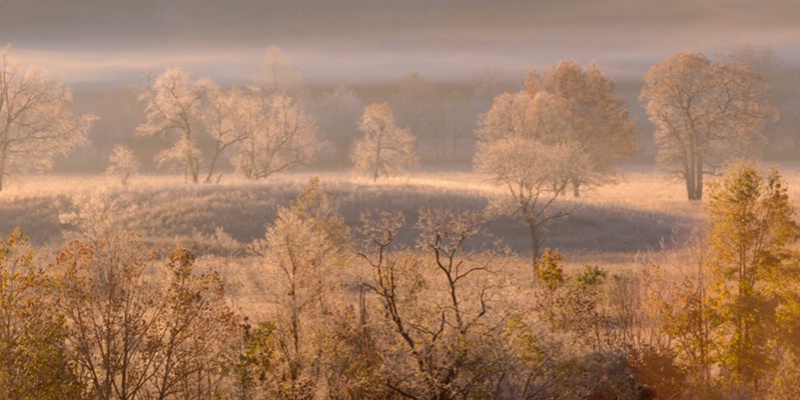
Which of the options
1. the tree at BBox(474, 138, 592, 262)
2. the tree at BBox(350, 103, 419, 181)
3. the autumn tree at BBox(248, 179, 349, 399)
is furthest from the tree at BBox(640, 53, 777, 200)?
the autumn tree at BBox(248, 179, 349, 399)

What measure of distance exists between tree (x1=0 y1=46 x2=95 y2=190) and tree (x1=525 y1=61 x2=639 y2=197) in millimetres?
35694

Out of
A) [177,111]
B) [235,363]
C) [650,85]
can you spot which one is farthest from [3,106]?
[650,85]

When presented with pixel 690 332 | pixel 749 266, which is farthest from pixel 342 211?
pixel 749 266

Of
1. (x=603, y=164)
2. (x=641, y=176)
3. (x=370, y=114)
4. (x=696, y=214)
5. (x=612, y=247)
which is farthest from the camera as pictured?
(x=641, y=176)

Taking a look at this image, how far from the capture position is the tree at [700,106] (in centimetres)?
5975

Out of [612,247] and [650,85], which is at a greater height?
[650,85]

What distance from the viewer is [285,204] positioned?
51625 mm

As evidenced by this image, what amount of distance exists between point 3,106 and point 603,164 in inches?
1820

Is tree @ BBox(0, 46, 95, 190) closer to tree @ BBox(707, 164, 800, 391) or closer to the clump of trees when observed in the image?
the clump of trees

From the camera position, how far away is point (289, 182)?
58.5m

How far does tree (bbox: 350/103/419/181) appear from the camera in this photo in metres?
68.6

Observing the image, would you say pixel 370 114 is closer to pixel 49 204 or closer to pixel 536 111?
pixel 536 111

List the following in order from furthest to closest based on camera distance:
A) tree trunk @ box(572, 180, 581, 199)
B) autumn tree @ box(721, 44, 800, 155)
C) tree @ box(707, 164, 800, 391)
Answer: autumn tree @ box(721, 44, 800, 155)
tree trunk @ box(572, 180, 581, 199)
tree @ box(707, 164, 800, 391)

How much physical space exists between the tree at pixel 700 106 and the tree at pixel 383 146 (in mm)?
20513
